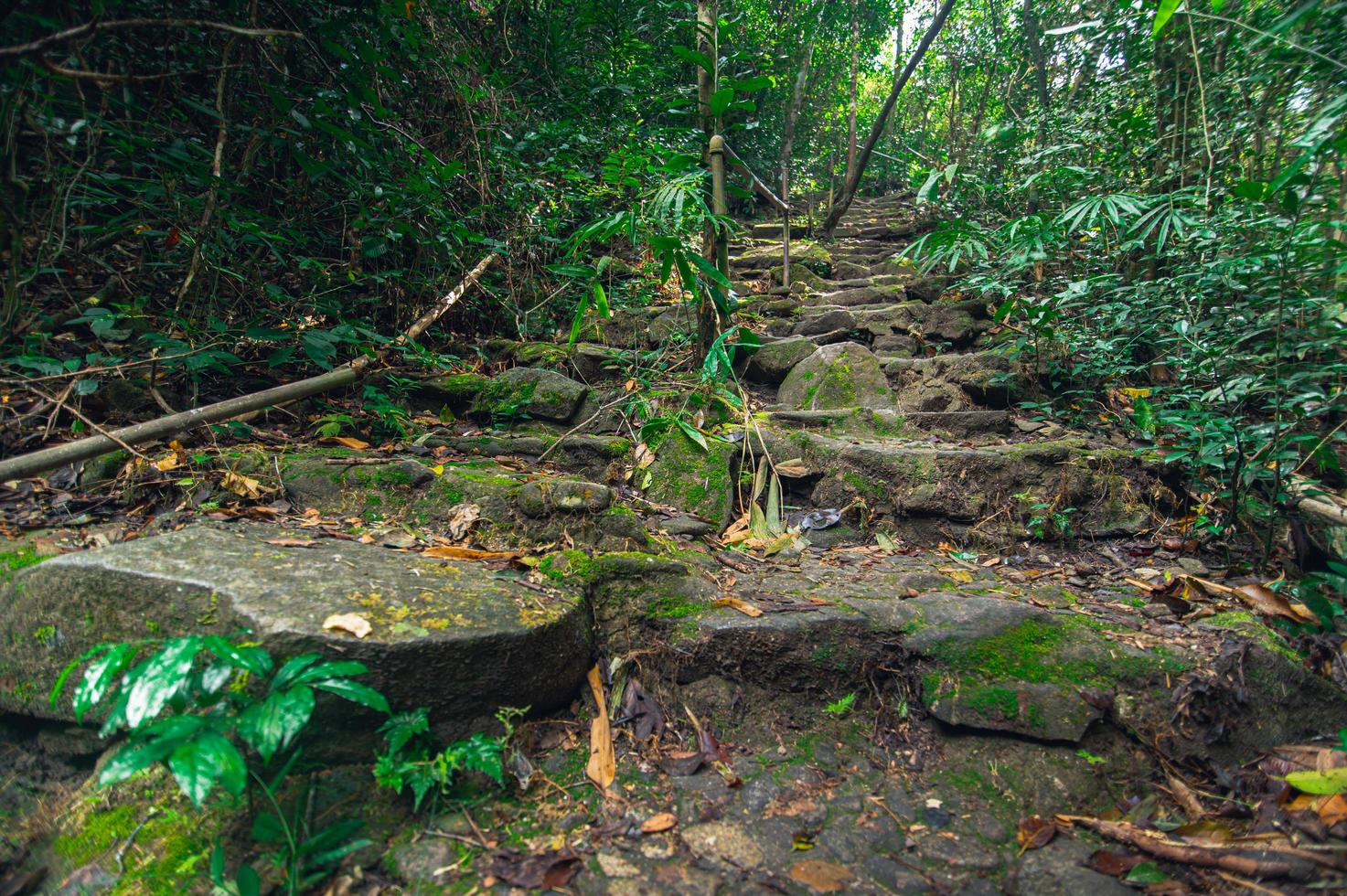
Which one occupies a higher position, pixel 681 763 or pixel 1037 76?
pixel 1037 76

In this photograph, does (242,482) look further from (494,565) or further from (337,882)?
(337,882)

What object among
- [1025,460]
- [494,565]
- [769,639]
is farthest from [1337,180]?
[494,565]

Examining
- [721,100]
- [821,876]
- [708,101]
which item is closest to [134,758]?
[821,876]

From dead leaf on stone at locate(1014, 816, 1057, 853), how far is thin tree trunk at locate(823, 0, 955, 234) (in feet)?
19.5

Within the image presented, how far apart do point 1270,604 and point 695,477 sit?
2.09m

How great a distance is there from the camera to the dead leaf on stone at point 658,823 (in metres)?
Answer: 1.46

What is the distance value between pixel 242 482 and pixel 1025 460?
11.0 ft

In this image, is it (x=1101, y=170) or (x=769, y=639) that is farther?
(x=1101, y=170)

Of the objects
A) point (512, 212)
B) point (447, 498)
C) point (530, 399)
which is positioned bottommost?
point (447, 498)

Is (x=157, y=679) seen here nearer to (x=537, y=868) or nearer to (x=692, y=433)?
(x=537, y=868)

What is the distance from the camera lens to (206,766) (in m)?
1.04

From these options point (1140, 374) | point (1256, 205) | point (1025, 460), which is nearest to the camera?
point (1256, 205)

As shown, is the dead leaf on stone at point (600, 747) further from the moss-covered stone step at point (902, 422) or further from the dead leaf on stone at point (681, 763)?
the moss-covered stone step at point (902, 422)

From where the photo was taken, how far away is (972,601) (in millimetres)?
2057
